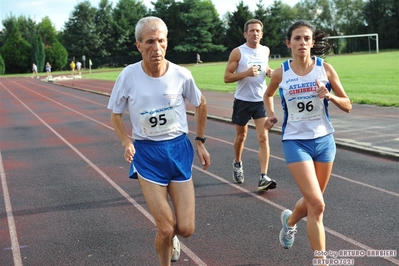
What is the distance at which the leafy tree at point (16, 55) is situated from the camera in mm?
85312

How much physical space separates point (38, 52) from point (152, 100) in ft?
275

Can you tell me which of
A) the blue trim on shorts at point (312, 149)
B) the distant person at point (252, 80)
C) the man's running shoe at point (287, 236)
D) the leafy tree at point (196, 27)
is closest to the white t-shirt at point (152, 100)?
the blue trim on shorts at point (312, 149)

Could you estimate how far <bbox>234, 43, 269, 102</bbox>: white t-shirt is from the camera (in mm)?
7367

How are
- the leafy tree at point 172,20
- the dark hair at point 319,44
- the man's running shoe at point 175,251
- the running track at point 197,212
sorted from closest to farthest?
the man's running shoe at point 175,251 → the dark hair at point 319,44 → the running track at point 197,212 → the leafy tree at point 172,20

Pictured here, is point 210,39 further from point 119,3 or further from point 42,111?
point 42,111

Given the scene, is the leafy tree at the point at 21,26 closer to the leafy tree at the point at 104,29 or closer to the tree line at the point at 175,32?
the tree line at the point at 175,32

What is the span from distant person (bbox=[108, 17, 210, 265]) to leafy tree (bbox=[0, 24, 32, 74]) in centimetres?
8588

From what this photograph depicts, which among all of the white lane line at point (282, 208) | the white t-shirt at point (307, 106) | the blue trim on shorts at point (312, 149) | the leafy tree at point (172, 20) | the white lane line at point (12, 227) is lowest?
the white lane line at point (282, 208)

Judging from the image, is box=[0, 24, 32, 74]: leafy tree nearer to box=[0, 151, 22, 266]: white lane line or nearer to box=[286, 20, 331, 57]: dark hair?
Result: box=[0, 151, 22, 266]: white lane line

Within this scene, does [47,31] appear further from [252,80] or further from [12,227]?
[12,227]

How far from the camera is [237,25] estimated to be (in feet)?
278

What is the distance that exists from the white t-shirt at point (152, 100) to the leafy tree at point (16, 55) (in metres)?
85.8

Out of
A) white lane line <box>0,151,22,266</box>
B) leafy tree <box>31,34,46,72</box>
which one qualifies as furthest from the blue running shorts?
leafy tree <box>31,34,46,72</box>

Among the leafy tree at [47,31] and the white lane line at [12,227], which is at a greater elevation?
the leafy tree at [47,31]
